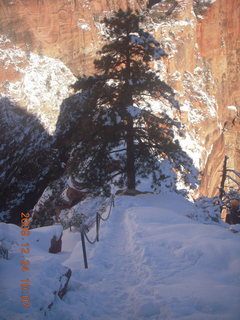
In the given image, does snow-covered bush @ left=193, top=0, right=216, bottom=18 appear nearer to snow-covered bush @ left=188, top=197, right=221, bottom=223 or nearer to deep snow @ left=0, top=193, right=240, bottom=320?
snow-covered bush @ left=188, top=197, right=221, bottom=223

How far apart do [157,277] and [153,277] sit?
0.07 meters

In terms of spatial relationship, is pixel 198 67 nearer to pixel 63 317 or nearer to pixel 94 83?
pixel 94 83

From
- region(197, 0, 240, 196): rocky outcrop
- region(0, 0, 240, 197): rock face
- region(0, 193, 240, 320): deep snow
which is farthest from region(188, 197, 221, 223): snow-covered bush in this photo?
region(197, 0, 240, 196): rocky outcrop

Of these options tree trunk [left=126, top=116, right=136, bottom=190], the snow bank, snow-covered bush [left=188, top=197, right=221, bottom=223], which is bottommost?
snow-covered bush [left=188, top=197, right=221, bottom=223]

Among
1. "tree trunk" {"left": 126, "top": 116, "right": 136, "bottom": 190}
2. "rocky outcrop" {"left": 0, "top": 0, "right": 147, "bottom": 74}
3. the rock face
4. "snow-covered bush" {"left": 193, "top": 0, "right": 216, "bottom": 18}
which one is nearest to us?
"tree trunk" {"left": 126, "top": 116, "right": 136, "bottom": 190}

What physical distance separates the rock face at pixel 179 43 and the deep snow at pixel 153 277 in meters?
22.5

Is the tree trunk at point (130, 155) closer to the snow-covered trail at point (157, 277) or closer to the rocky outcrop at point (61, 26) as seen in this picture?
the snow-covered trail at point (157, 277)

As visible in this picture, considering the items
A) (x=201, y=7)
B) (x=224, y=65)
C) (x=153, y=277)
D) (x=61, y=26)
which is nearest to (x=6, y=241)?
(x=153, y=277)

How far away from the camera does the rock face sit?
31000mm

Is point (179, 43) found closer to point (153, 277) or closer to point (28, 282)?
point (153, 277)

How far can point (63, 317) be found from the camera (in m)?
3.13

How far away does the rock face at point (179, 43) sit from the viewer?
1220 inches

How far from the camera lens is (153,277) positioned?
4.18 meters

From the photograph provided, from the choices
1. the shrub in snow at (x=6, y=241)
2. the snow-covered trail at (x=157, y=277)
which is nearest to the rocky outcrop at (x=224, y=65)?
the snow-covered trail at (x=157, y=277)
